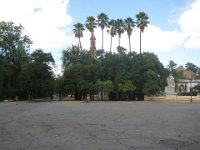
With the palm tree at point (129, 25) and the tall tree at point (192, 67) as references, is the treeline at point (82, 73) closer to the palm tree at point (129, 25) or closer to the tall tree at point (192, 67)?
the palm tree at point (129, 25)

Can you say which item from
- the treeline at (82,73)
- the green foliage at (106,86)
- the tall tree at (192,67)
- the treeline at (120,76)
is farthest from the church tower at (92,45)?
the tall tree at (192,67)

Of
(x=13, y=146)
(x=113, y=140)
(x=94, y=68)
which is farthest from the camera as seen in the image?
(x=94, y=68)

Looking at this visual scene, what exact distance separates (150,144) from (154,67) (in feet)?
219

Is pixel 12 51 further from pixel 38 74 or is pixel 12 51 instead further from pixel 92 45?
pixel 92 45

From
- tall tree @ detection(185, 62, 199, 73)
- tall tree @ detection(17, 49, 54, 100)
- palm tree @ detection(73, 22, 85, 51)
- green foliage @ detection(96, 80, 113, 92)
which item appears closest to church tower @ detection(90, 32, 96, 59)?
palm tree @ detection(73, 22, 85, 51)

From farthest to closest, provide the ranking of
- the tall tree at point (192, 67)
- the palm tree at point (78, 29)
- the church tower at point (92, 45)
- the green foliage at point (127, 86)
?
the tall tree at point (192, 67)
the church tower at point (92, 45)
the palm tree at point (78, 29)
the green foliage at point (127, 86)

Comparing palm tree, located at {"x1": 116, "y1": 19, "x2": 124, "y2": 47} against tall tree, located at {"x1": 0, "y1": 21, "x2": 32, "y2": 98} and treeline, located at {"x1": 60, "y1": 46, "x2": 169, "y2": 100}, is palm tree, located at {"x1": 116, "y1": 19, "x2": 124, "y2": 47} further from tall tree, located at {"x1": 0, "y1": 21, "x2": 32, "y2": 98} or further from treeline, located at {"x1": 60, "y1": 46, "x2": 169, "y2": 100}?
tall tree, located at {"x1": 0, "y1": 21, "x2": 32, "y2": 98}

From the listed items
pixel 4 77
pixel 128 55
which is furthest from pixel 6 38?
pixel 128 55

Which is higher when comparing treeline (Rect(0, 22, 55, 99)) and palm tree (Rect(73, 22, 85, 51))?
palm tree (Rect(73, 22, 85, 51))

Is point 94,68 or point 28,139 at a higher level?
point 94,68

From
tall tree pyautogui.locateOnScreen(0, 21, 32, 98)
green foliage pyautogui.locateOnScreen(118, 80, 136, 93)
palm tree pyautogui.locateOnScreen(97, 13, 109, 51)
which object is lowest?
green foliage pyautogui.locateOnScreen(118, 80, 136, 93)

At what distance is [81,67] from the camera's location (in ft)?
259

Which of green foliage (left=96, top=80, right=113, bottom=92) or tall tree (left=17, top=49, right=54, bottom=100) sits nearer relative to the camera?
green foliage (left=96, top=80, right=113, bottom=92)

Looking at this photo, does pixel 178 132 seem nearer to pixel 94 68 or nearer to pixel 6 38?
pixel 94 68
